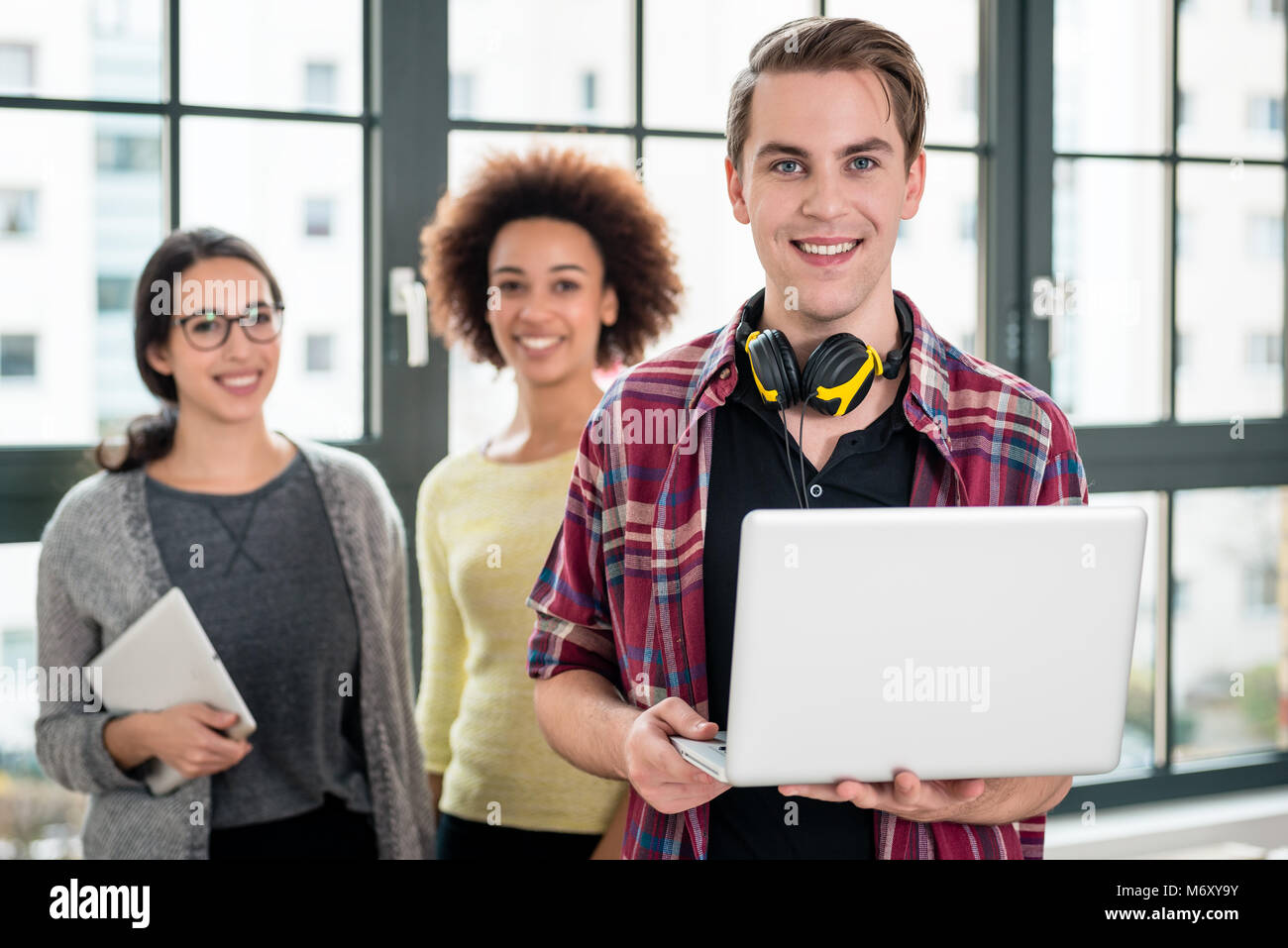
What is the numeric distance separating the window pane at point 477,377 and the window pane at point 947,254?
716mm

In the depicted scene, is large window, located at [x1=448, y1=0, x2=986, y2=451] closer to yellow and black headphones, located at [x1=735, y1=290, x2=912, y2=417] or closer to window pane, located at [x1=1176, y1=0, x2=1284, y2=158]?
window pane, located at [x1=1176, y1=0, x2=1284, y2=158]

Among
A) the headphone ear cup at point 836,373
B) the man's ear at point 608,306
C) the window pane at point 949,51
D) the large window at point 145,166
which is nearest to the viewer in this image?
the headphone ear cup at point 836,373

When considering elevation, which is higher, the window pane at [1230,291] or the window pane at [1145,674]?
the window pane at [1230,291]

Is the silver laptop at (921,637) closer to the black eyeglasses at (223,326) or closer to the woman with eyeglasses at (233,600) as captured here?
the woman with eyeglasses at (233,600)

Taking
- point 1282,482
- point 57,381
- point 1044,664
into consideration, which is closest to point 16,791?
point 57,381

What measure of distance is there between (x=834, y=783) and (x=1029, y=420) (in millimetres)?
479

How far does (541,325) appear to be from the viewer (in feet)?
6.38

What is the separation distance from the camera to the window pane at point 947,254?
8.84 ft

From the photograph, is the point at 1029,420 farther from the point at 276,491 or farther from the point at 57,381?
the point at 57,381

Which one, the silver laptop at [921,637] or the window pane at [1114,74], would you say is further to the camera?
the window pane at [1114,74]

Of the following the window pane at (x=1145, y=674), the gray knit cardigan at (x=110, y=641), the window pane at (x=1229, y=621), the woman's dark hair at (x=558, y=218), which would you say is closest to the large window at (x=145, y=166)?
the woman's dark hair at (x=558, y=218)

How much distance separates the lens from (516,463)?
6.35ft

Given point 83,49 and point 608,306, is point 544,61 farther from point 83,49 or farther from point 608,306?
point 83,49

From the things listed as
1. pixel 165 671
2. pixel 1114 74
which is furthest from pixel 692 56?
pixel 165 671
